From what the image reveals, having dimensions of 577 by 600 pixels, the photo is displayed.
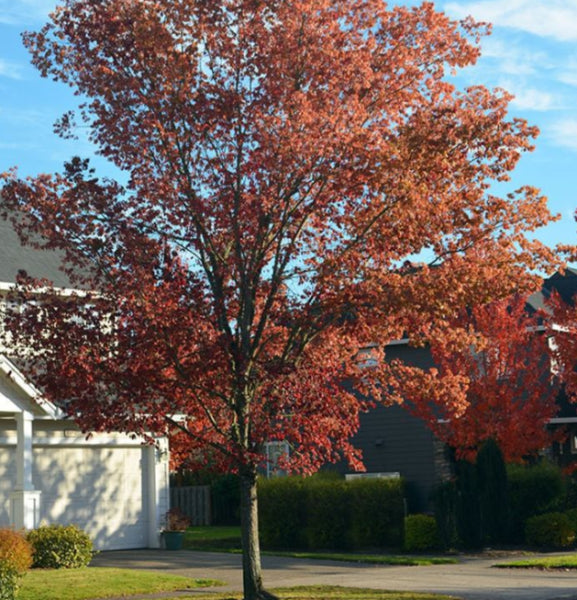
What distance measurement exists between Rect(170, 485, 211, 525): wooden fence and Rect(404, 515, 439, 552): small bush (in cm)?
1413

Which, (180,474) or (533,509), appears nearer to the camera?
(533,509)

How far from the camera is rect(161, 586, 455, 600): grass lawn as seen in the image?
615 inches

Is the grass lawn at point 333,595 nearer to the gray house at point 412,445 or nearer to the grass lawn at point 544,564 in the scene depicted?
the grass lawn at point 544,564

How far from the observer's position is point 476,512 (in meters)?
25.8

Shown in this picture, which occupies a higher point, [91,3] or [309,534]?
[91,3]

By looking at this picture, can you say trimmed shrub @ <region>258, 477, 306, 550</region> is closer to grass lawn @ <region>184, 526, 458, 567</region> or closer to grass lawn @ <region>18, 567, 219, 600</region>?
grass lawn @ <region>184, 526, 458, 567</region>

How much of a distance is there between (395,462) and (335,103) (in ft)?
69.4

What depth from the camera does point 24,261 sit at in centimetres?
2772

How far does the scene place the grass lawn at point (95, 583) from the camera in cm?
1711

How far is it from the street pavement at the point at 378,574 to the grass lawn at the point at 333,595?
0.65 metres

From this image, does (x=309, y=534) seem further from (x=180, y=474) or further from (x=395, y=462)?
(x=180, y=474)

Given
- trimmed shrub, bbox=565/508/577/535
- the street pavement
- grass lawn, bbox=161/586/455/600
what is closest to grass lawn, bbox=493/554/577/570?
the street pavement

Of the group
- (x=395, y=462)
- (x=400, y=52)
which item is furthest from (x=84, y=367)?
(x=395, y=462)

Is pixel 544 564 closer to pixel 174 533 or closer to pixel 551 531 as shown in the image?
pixel 551 531
